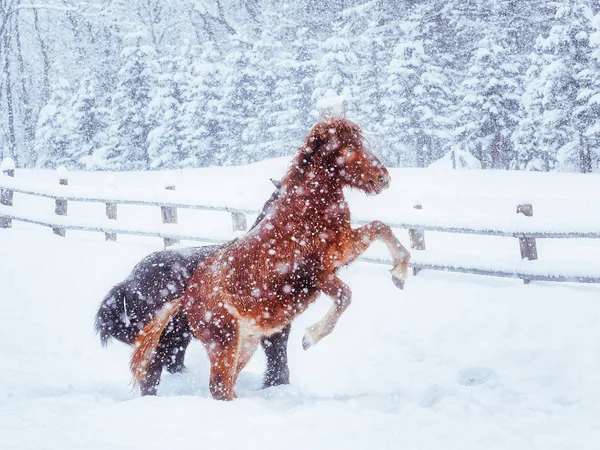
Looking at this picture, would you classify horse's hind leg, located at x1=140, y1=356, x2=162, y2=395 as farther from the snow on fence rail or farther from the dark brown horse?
the snow on fence rail

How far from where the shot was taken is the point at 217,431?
2811 millimetres

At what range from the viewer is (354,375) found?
4465 millimetres

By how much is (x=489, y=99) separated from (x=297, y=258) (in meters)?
19.4

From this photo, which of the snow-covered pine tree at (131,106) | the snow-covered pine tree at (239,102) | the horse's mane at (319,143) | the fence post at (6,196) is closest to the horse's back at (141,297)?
the horse's mane at (319,143)

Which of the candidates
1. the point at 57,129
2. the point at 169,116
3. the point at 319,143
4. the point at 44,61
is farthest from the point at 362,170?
the point at 44,61

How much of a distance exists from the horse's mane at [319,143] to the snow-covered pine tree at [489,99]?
18.5 metres

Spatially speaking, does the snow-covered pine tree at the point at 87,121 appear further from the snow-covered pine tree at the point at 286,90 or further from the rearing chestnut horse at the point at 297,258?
the rearing chestnut horse at the point at 297,258

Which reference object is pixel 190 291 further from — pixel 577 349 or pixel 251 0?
pixel 251 0

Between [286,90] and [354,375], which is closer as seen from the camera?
[354,375]

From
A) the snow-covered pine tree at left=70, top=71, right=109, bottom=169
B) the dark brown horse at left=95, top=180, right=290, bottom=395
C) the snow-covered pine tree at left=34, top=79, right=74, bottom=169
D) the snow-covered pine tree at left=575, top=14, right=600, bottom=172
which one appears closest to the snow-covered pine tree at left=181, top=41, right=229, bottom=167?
the snow-covered pine tree at left=70, top=71, right=109, bottom=169

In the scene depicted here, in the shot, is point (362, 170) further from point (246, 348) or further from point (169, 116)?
point (169, 116)

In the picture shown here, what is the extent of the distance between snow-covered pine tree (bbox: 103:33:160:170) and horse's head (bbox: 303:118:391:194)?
23992 mm

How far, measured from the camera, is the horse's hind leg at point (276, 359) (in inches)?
159

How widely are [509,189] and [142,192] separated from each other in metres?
10.1
